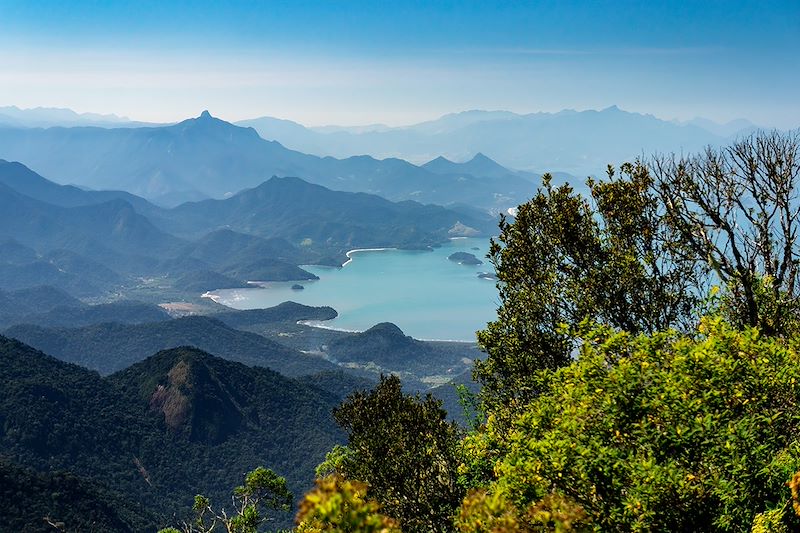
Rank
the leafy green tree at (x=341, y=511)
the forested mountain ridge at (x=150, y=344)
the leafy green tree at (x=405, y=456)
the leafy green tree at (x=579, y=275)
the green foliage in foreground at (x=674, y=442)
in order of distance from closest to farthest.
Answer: the leafy green tree at (x=341, y=511) < the green foliage in foreground at (x=674, y=442) < the leafy green tree at (x=579, y=275) < the leafy green tree at (x=405, y=456) < the forested mountain ridge at (x=150, y=344)

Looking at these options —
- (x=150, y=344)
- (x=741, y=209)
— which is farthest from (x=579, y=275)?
(x=150, y=344)

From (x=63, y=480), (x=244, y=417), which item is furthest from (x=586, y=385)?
(x=244, y=417)

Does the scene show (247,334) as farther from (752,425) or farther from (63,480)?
(752,425)

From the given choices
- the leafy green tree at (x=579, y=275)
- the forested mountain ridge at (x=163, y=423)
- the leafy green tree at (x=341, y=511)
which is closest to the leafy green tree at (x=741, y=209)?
the leafy green tree at (x=579, y=275)

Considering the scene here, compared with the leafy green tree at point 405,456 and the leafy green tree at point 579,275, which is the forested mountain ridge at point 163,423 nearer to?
the leafy green tree at point 405,456

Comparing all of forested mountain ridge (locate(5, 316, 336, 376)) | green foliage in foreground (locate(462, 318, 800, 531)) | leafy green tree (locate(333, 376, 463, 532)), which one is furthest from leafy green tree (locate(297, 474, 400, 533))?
forested mountain ridge (locate(5, 316, 336, 376))

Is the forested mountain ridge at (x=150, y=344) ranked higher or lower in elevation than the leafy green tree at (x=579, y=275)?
lower

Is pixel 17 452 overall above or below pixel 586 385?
below
